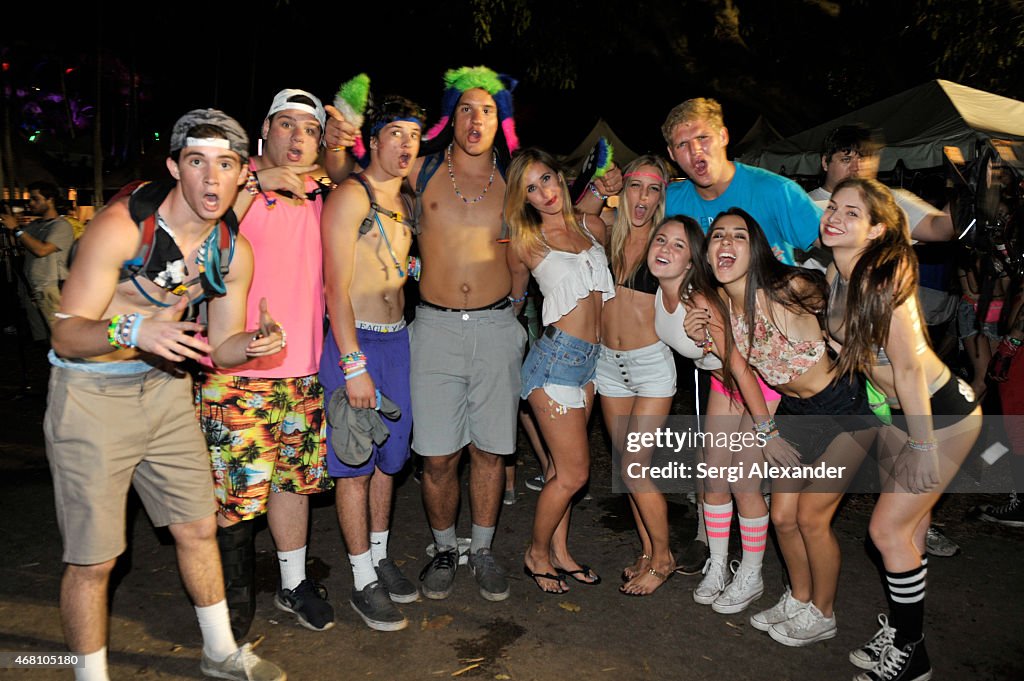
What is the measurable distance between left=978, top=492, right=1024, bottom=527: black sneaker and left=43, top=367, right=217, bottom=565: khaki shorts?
511 cm

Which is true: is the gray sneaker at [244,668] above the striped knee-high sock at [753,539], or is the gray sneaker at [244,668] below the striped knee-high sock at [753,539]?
below

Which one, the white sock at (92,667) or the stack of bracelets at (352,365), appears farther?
the stack of bracelets at (352,365)

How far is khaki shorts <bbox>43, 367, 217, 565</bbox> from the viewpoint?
2766 mm

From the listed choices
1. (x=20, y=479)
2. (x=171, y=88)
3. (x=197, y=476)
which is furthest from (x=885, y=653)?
(x=171, y=88)

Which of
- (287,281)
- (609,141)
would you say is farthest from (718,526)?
(609,141)

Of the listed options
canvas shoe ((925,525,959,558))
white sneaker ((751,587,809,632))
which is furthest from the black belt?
canvas shoe ((925,525,959,558))

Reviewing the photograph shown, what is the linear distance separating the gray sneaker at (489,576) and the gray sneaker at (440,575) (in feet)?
0.43

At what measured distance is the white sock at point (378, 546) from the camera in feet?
13.4

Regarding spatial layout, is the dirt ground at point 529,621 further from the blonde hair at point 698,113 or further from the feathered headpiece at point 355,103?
the blonde hair at point 698,113

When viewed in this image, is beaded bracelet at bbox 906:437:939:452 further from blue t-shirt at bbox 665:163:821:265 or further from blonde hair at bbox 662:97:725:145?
blonde hair at bbox 662:97:725:145

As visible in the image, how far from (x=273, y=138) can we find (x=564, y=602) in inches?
113

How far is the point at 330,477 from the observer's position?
376cm

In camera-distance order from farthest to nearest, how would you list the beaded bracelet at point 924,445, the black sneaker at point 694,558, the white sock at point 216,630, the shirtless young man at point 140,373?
the black sneaker at point 694,558 < the white sock at point 216,630 < the beaded bracelet at point 924,445 < the shirtless young man at point 140,373

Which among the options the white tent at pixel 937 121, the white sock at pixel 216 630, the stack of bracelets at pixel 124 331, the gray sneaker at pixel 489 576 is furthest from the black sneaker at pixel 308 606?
the white tent at pixel 937 121
